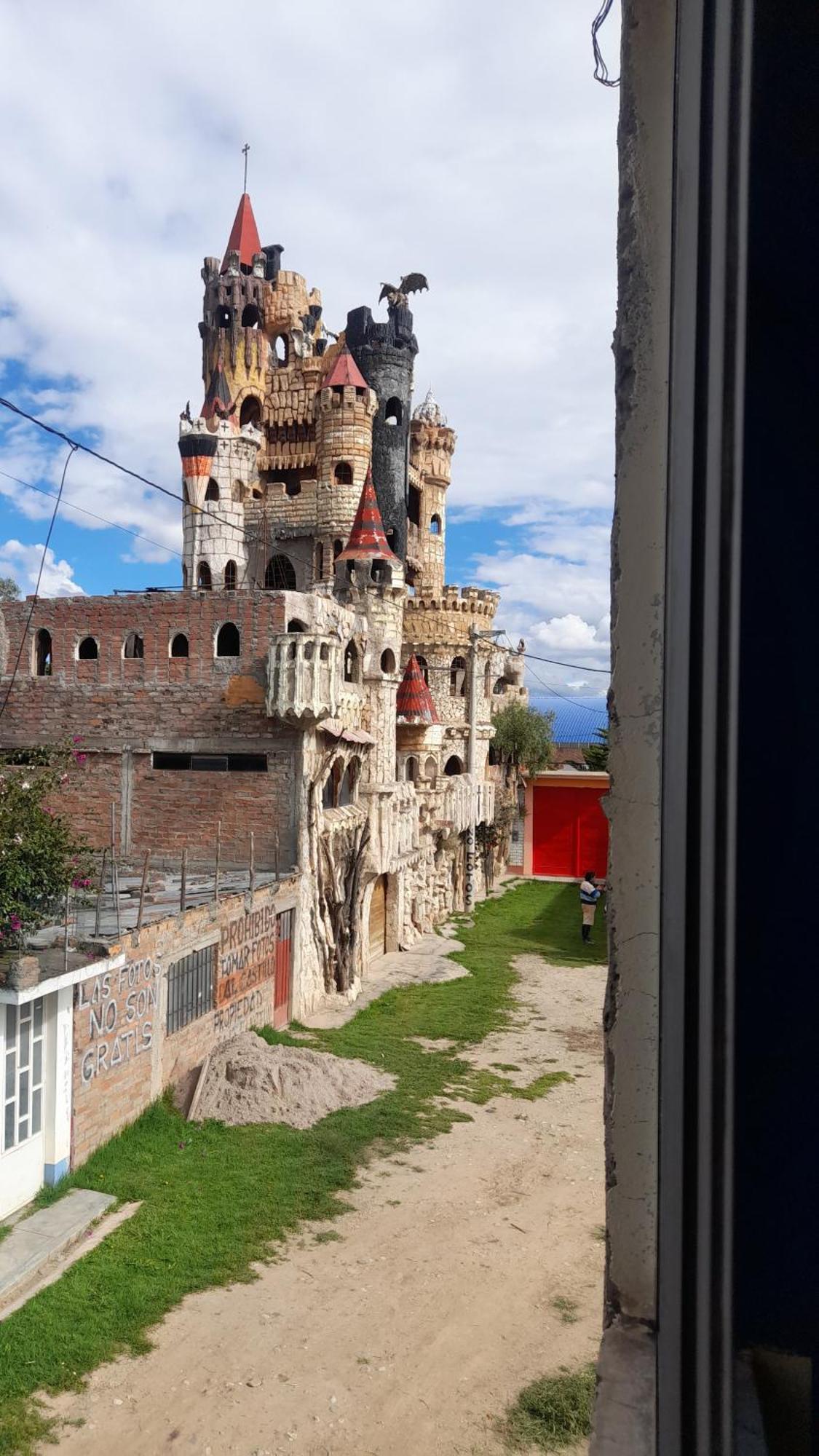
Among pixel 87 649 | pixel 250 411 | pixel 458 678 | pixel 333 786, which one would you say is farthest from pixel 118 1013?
pixel 250 411

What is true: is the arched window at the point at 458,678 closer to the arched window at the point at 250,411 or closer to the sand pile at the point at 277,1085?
the arched window at the point at 250,411

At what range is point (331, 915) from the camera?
18.0 meters

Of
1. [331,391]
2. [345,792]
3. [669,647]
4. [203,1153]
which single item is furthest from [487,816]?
[669,647]

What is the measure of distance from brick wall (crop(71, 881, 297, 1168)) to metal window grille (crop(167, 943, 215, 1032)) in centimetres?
12

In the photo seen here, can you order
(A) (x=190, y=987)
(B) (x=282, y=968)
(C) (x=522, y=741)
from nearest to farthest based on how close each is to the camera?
1. (A) (x=190, y=987)
2. (B) (x=282, y=968)
3. (C) (x=522, y=741)

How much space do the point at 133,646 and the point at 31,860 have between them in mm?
8969

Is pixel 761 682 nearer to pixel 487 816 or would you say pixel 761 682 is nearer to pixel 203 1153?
pixel 203 1153

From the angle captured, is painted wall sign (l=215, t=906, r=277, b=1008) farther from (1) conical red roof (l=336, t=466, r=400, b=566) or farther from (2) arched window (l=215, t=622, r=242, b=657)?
(1) conical red roof (l=336, t=466, r=400, b=566)

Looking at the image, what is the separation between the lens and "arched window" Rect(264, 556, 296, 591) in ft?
96.7

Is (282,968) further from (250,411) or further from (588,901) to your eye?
(250,411)

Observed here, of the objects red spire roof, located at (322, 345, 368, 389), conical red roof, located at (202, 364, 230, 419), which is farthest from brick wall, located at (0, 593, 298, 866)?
red spire roof, located at (322, 345, 368, 389)

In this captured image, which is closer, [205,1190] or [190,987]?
[205,1190]

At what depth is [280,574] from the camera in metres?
29.9

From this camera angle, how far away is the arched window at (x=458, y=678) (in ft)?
105
